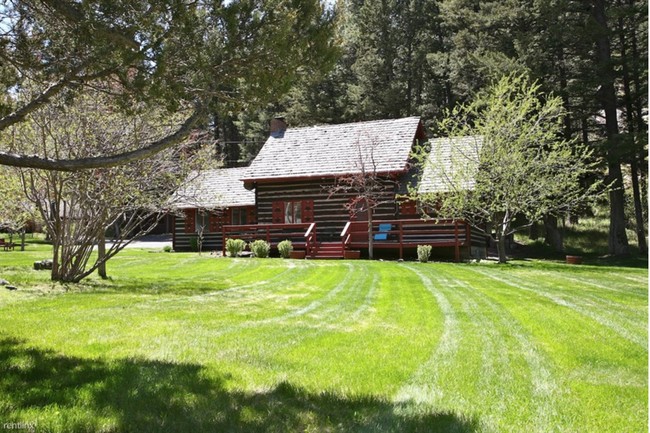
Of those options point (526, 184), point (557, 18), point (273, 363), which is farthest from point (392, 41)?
A: point (273, 363)

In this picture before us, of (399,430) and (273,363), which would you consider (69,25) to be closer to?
(273,363)

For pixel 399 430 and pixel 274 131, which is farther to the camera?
pixel 274 131

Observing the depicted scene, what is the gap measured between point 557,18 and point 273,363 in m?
27.3

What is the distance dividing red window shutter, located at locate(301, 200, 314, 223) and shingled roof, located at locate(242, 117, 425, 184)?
4.76 ft

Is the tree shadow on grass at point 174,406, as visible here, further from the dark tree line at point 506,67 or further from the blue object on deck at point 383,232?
the blue object on deck at point 383,232

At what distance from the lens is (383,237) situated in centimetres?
2214

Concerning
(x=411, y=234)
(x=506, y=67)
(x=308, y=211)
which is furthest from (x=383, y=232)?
(x=506, y=67)

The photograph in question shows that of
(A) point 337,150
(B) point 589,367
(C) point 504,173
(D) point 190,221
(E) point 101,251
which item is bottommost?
(B) point 589,367

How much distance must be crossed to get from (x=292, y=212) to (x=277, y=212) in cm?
77

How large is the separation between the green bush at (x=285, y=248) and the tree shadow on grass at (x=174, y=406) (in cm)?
1711

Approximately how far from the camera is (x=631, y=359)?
5.52 meters

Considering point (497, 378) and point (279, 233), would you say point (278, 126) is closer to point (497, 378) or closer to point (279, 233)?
point (279, 233)

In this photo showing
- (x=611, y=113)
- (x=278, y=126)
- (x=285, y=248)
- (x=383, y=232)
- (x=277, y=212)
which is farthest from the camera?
(x=278, y=126)

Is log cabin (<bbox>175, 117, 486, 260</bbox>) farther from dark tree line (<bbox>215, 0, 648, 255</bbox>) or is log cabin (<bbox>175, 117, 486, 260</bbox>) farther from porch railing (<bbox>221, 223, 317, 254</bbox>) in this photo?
dark tree line (<bbox>215, 0, 648, 255</bbox>)
